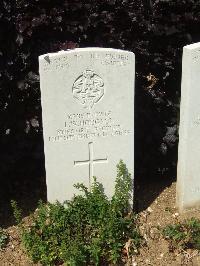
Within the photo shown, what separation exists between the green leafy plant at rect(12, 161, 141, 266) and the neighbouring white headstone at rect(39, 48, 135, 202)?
12 cm

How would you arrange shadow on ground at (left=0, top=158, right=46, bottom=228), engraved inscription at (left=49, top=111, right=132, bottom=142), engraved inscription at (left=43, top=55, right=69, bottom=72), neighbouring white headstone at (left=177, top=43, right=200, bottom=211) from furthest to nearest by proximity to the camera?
shadow on ground at (left=0, top=158, right=46, bottom=228) < engraved inscription at (left=49, top=111, right=132, bottom=142) < neighbouring white headstone at (left=177, top=43, right=200, bottom=211) < engraved inscription at (left=43, top=55, right=69, bottom=72)

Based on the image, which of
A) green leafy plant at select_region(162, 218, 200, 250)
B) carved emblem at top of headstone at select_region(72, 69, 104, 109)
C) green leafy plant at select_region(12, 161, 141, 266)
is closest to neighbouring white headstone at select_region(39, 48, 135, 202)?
carved emblem at top of headstone at select_region(72, 69, 104, 109)

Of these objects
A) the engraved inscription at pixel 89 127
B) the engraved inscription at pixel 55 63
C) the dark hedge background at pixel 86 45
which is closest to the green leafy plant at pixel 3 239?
the dark hedge background at pixel 86 45

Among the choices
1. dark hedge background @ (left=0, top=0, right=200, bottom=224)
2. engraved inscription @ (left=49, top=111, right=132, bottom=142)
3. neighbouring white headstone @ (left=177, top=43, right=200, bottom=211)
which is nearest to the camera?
neighbouring white headstone @ (left=177, top=43, right=200, bottom=211)

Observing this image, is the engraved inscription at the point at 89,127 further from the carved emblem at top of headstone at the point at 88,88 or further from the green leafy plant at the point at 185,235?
the green leafy plant at the point at 185,235

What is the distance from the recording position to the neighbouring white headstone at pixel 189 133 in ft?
13.6

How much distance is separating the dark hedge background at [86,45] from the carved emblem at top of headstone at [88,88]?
408 millimetres

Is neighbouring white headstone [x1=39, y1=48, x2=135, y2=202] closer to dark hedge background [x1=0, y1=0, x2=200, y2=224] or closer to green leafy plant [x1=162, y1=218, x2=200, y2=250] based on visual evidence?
→ dark hedge background [x1=0, y1=0, x2=200, y2=224]

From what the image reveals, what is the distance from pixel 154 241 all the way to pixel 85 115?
1.29 meters

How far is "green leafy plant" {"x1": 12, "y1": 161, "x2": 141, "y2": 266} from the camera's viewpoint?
4.20m

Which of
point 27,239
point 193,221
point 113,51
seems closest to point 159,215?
point 193,221

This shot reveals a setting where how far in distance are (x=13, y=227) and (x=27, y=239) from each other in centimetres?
59

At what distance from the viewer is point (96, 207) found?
4.55m

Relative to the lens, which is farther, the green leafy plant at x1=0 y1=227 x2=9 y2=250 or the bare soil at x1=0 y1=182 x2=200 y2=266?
the green leafy plant at x1=0 y1=227 x2=9 y2=250
